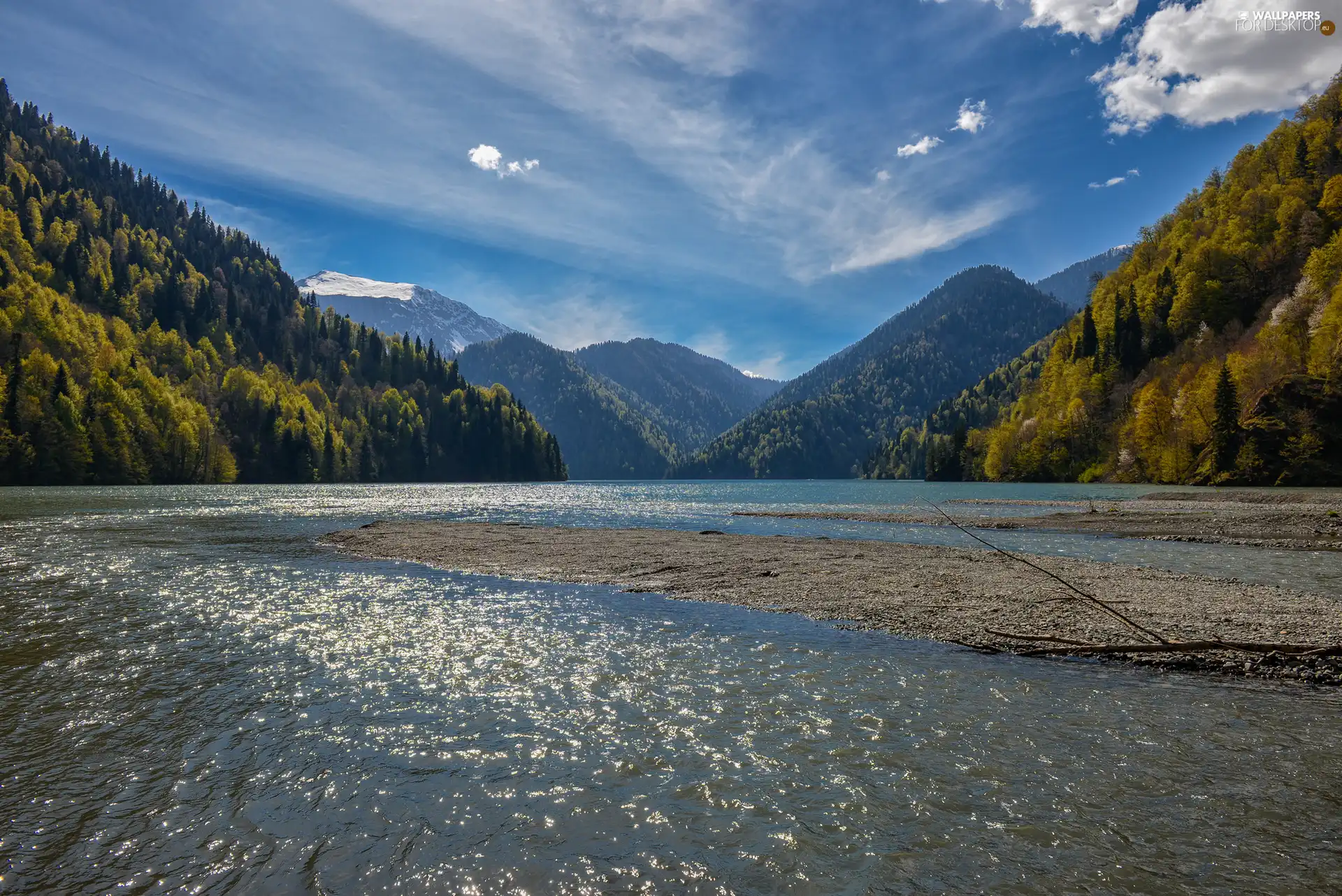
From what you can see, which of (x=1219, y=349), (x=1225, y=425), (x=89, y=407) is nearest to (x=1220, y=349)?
(x=1219, y=349)

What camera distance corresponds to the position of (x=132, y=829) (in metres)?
7.70

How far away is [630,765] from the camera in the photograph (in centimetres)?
953

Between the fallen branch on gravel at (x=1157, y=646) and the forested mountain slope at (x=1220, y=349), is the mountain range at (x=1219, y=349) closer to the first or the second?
the forested mountain slope at (x=1220, y=349)

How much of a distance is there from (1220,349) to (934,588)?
128265 mm

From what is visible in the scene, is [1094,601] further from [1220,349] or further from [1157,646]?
[1220,349]

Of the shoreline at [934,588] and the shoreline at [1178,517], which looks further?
the shoreline at [1178,517]

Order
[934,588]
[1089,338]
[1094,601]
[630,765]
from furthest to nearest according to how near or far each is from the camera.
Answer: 1. [1089,338]
2. [934,588]
3. [1094,601]
4. [630,765]

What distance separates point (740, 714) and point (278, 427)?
210927mm

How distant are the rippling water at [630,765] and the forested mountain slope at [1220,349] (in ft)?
319

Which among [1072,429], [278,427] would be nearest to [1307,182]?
[1072,429]

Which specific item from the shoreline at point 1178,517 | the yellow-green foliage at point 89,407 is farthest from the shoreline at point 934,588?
the yellow-green foliage at point 89,407

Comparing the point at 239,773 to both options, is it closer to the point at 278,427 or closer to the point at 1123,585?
the point at 1123,585

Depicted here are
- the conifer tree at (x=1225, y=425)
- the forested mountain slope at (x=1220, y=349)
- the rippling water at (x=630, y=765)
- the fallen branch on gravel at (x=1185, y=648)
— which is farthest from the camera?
the conifer tree at (x=1225, y=425)

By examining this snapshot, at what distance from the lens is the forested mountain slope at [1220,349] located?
268ft
